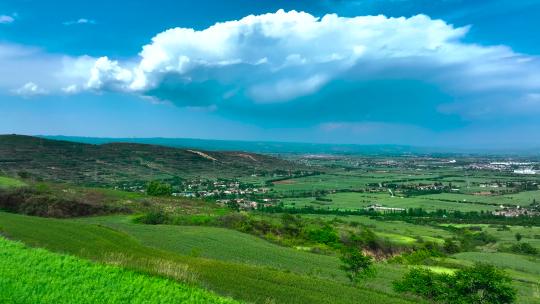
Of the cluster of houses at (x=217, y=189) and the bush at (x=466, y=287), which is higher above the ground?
the bush at (x=466, y=287)

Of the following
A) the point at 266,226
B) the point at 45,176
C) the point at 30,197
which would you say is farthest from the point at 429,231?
the point at 45,176

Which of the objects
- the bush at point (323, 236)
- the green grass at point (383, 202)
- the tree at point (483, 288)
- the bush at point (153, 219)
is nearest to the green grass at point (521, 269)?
the tree at point (483, 288)

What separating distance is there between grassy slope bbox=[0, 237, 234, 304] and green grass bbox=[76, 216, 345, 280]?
19950 mm

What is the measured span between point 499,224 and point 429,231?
117 ft

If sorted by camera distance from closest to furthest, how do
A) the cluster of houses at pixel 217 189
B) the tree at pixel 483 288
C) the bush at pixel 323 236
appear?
the tree at pixel 483 288, the bush at pixel 323 236, the cluster of houses at pixel 217 189

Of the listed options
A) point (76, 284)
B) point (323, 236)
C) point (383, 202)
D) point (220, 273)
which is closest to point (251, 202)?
point (383, 202)

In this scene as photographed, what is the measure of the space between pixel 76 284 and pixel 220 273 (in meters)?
10.8

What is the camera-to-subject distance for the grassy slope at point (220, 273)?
23.6m

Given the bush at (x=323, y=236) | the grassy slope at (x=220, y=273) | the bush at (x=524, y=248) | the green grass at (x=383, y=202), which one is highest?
the grassy slope at (x=220, y=273)

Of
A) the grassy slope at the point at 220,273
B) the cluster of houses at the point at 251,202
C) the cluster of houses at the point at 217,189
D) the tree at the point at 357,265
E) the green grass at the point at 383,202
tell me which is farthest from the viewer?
the cluster of houses at the point at 217,189

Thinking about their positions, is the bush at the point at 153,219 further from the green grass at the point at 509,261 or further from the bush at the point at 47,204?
the green grass at the point at 509,261

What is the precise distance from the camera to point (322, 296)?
2431cm

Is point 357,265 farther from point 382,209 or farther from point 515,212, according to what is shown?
point 515,212

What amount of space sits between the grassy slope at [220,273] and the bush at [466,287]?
5967 mm
